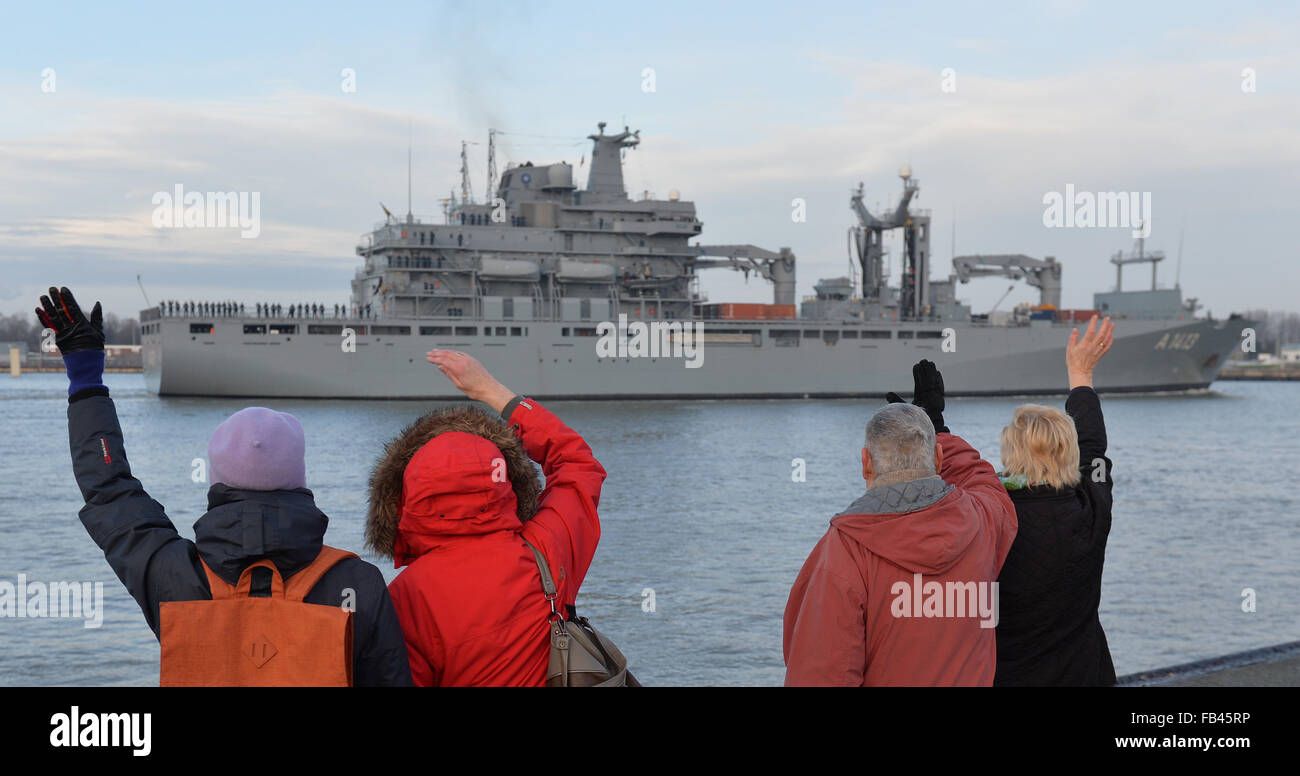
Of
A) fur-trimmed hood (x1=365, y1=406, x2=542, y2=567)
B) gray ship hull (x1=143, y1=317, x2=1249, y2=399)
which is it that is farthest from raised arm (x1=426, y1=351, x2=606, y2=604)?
gray ship hull (x1=143, y1=317, x2=1249, y2=399)

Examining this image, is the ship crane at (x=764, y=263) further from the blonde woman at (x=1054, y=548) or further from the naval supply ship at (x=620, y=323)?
the blonde woman at (x=1054, y=548)

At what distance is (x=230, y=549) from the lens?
2090 millimetres

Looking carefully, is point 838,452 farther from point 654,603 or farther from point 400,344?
point 400,344

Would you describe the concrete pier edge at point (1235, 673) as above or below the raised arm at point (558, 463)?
below

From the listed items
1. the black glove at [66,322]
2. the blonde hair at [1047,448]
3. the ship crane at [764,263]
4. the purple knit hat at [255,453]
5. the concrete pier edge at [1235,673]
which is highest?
the ship crane at [764,263]

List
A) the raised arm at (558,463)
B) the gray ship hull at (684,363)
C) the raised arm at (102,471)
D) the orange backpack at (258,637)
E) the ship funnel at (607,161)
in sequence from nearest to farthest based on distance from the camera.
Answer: the orange backpack at (258,637) → the raised arm at (102,471) → the raised arm at (558,463) → the gray ship hull at (684,363) → the ship funnel at (607,161)

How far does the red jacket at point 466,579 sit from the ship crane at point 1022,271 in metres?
52.2

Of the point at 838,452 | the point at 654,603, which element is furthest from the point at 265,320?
the point at 654,603

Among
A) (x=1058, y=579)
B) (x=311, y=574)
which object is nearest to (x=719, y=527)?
(x=1058, y=579)

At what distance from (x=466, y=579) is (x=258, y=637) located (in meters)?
0.47

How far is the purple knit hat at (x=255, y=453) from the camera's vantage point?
2.12 meters

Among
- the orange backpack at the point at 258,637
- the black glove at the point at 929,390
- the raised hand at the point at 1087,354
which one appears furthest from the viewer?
the raised hand at the point at 1087,354

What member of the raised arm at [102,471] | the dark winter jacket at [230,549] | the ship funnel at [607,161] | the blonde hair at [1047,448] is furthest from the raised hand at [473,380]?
the ship funnel at [607,161]

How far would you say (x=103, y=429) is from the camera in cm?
236
